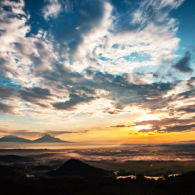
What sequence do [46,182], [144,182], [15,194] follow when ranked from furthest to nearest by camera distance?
[144,182]
[46,182]
[15,194]

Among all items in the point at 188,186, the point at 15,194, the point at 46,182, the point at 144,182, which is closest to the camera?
the point at 15,194

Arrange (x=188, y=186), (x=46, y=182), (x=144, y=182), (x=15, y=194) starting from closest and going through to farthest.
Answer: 1. (x=15, y=194)
2. (x=188, y=186)
3. (x=46, y=182)
4. (x=144, y=182)

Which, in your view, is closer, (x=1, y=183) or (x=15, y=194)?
(x=15, y=194)

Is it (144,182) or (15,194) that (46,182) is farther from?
(144,182)

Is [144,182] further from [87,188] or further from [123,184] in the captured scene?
[87,188]

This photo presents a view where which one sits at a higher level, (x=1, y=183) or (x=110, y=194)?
(x=1, y=183)

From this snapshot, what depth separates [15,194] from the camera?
140m

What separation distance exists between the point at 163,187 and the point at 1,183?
5872 inches

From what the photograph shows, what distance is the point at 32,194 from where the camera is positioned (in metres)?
141

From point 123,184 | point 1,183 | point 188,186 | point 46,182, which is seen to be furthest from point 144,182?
point 1,183

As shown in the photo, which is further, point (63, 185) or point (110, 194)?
point (63, 185)

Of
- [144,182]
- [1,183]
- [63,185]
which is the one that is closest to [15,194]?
[1,183]

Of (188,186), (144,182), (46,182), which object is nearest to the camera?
(188,186)

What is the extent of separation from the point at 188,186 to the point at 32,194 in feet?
452
